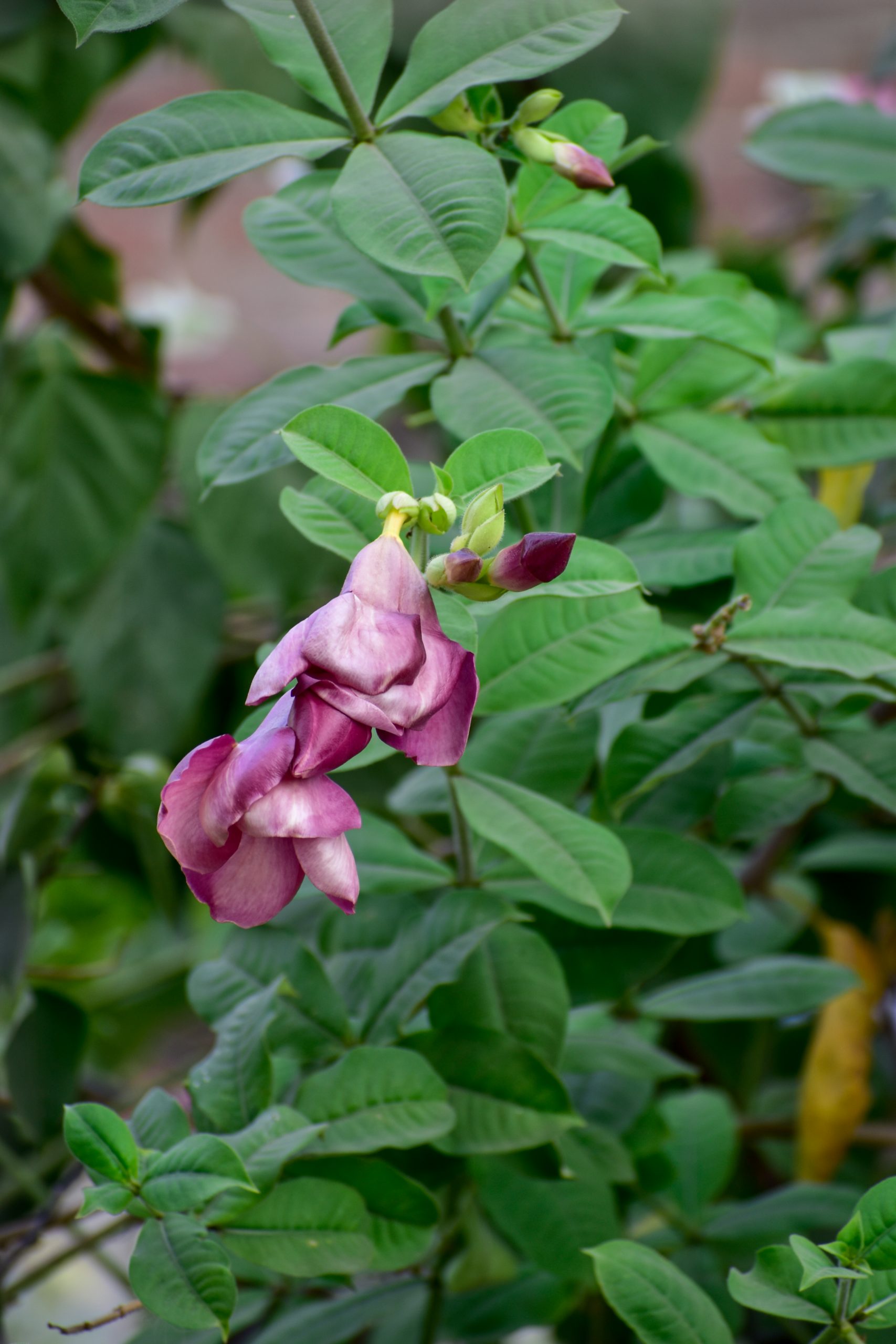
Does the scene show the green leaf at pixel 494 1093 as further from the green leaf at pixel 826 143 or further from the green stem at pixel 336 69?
the green leaf at pixel 826 143

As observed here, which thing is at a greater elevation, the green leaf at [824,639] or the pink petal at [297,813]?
the pink petal at [297,813]

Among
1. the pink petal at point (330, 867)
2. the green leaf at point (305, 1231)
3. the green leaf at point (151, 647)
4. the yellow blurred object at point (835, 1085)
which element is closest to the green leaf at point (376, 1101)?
the green leaf at point (305, 1231)

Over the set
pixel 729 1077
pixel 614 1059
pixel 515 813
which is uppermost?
pixel 515 813

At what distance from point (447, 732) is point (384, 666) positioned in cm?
2

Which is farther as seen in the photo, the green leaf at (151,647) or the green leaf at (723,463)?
the green leaf at (151,647)

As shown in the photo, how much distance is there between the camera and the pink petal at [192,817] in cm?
21

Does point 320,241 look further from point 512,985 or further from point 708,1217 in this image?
point 708,1217

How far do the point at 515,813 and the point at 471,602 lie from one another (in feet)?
0.20

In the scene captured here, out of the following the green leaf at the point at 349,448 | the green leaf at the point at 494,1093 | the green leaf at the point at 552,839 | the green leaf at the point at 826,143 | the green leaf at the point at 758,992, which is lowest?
the green leaf at the point at 758,992

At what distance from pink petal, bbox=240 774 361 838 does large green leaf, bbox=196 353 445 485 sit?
12 cm

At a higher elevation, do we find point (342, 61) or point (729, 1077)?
point (342, 61)

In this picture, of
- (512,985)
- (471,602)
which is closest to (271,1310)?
(512,985)

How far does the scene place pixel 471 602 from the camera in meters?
0.29

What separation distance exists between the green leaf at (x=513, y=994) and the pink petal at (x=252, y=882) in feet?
0.44
